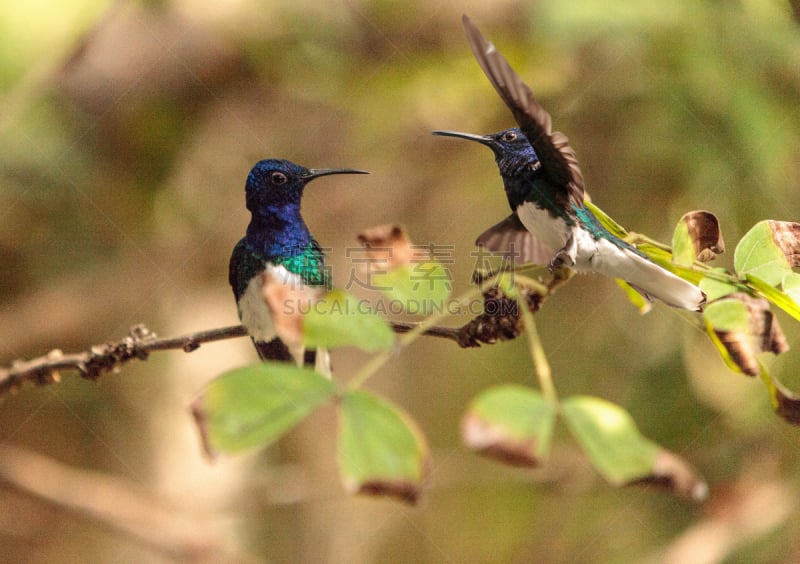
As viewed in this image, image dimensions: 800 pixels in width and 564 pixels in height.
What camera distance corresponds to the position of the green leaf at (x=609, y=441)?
20.9 inches

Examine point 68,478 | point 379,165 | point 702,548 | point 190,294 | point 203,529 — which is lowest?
point 702,548

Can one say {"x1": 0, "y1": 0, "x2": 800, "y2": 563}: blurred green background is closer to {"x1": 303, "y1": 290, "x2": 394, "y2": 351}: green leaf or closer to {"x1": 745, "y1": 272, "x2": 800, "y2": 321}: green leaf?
{"x1": 745, "y1": 272, "x2": 800, "y2": 321}: green leaf

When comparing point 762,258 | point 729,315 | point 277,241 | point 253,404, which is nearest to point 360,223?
point 277,241

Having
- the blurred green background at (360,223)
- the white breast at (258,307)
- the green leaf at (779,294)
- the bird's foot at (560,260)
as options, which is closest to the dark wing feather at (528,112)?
the bird's foot at (560,260)

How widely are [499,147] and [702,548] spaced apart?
1.77 m

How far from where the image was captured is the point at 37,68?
2451 mm

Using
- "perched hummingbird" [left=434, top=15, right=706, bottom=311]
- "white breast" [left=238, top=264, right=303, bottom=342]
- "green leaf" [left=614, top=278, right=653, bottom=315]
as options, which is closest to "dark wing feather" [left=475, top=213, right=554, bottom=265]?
"perched hummingbird" [left=434, top=15, right=706, bottom=311]

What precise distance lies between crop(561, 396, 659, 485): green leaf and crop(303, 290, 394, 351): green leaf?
16 centimetres

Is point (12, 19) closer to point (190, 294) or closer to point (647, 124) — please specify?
point (190, 294)

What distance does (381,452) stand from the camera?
543 millimetres

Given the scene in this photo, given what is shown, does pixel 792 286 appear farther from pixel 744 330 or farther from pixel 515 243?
pixel 515 243

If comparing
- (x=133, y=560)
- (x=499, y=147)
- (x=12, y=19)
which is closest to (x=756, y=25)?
(x=499, y=147)

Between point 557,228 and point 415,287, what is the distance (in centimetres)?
43

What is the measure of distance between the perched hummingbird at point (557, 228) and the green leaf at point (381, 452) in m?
0.40
